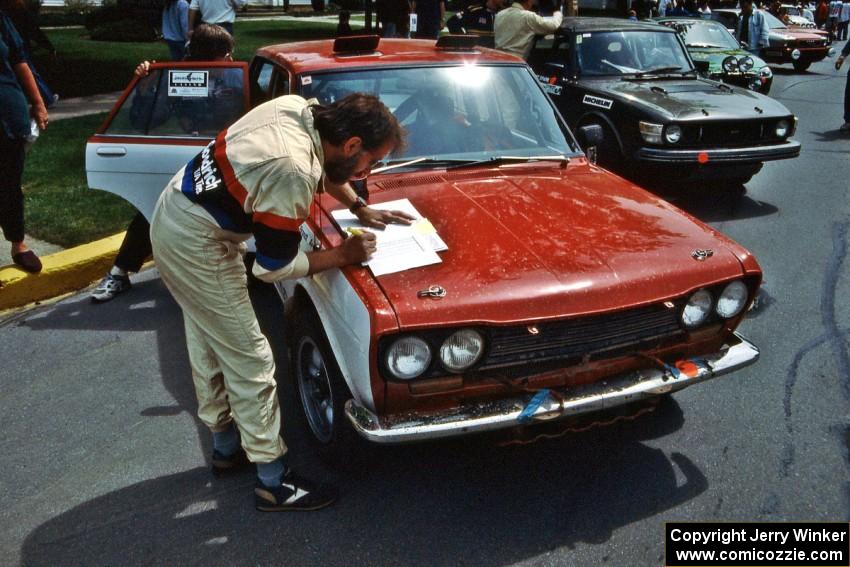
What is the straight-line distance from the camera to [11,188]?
4.95 meters

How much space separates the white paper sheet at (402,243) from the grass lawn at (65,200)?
11.1 feet

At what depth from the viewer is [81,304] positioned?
201 inches

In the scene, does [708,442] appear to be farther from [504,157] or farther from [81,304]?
[81,304]

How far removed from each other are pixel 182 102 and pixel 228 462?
2.50 m

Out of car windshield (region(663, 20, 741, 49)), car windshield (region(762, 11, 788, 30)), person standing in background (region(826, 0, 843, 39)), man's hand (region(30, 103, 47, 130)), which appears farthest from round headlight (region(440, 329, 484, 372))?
person standing in background (region(826, 0, 843, 39))

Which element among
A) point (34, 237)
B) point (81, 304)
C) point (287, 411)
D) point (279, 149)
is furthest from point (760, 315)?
point (34, 237)

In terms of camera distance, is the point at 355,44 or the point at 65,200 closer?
the point at 355,44

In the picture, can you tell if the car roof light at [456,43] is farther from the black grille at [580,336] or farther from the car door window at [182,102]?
the black grille at [580,336]

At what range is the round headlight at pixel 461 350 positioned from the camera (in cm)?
273

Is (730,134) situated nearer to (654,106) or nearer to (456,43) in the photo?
(654,106)

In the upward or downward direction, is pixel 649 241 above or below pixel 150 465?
above

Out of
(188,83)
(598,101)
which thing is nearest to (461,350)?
(188,83)

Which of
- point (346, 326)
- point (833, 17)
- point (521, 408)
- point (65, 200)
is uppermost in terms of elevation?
point (346, 326)

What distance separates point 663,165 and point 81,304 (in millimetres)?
4974
